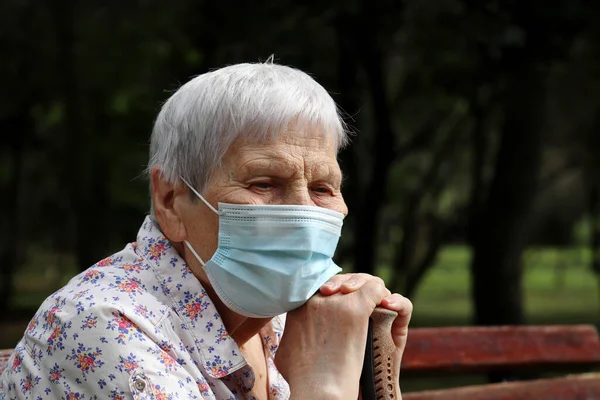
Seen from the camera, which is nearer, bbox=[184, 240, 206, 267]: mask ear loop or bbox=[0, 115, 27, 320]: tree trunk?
bbox=[184, 240, 206, 267]: mask ear loop

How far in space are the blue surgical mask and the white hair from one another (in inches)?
5.5

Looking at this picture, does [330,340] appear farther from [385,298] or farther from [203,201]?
[203,201]

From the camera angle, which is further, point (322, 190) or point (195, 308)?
point (322, 190)

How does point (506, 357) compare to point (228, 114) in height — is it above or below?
below

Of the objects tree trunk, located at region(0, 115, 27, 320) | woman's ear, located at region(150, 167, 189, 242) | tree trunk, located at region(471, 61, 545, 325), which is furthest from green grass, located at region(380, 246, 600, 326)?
woman's ear, located at region(150, 167, 189, 242)

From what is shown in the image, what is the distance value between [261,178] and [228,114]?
0.62 feet

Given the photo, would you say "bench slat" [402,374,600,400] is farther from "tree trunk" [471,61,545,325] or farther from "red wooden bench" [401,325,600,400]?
"tree trunk" [471,61,545,325]

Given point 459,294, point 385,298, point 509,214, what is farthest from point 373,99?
point 459,294

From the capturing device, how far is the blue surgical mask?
2.48 m

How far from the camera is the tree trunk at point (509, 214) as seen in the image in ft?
35.6

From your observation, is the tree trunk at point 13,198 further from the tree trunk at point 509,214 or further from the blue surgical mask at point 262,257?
the blue surgical mask at point 262,257

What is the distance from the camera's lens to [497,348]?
4.04m

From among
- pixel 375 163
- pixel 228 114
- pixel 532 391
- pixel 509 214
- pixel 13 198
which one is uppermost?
pixel 228 114

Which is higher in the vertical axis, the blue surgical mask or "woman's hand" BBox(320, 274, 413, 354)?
the blue surgical mask
